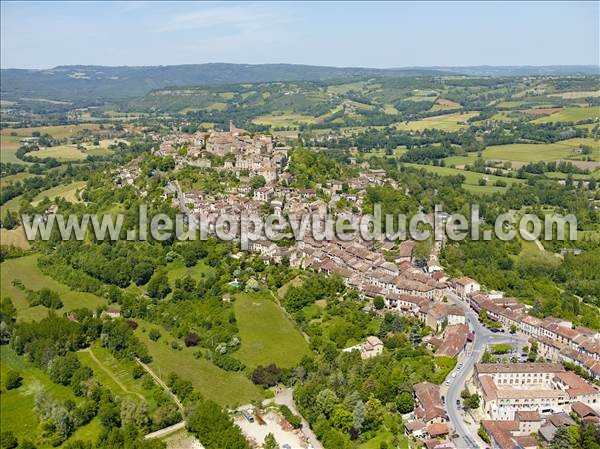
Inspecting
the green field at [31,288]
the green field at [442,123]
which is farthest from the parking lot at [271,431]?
the green field at [442,123]

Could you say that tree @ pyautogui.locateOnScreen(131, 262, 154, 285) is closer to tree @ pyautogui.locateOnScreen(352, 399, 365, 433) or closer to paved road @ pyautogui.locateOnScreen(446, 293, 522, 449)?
paved road @ pyautogui.locateOnScreen(446, 293, 522, 449)

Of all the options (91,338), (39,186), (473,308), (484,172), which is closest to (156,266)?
(91,338)

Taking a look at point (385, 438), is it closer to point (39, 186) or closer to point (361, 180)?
point (361, 180)

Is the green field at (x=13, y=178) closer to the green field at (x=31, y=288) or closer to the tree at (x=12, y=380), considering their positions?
the green field at (x=31, y=288)

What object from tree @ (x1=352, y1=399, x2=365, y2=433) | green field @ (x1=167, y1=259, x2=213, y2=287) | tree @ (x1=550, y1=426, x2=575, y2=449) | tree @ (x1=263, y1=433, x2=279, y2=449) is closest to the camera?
tree @ (x1=550, y1=426, x2=575, y2=449)

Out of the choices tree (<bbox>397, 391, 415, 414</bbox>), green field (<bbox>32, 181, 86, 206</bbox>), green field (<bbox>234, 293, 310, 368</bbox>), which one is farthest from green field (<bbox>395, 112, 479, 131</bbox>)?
tree (<bbox>397, 391, 415, 414</bbox>)

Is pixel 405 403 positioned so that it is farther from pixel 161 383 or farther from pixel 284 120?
pixel 284 120

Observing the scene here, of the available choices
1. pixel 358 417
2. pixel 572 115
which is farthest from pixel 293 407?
pixel 572 115
